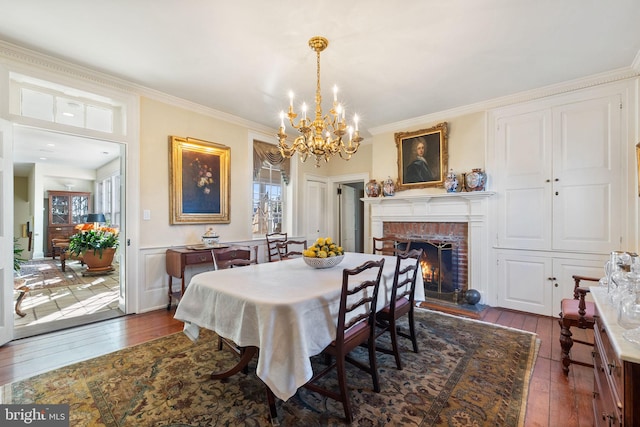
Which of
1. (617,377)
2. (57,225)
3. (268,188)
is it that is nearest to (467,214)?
(617,377)

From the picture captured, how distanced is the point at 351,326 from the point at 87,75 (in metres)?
3.72

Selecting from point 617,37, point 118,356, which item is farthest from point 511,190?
point 118,356

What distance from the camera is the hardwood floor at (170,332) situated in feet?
5.82

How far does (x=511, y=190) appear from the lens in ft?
12.0

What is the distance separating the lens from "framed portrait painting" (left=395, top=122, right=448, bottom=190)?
13.7 feet

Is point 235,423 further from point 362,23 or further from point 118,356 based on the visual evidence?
point 362,23

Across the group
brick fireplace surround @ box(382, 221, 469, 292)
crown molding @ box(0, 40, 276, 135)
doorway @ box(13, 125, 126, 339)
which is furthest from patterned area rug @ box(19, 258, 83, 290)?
brick fireplace surround @ box(382, 221, 469, 292)

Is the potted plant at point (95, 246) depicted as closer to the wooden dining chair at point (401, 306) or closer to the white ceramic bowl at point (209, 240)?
the white ceramic bowl at point (209, 240)

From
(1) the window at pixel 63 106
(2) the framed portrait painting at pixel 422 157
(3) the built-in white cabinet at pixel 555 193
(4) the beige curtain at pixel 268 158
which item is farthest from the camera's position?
(4) the beige curtain at pixel 268 158

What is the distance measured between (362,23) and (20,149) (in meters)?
8.24

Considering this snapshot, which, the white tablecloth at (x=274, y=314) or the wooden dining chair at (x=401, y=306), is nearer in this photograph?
the white tablecloth at (x=274, y=314)

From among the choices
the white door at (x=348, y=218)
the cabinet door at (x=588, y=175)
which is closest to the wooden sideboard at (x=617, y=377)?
the cabinet door at (x=588, y=175)

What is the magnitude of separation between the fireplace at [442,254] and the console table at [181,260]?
3027mm

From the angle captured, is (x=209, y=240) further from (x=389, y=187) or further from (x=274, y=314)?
(x=389, y=187)
